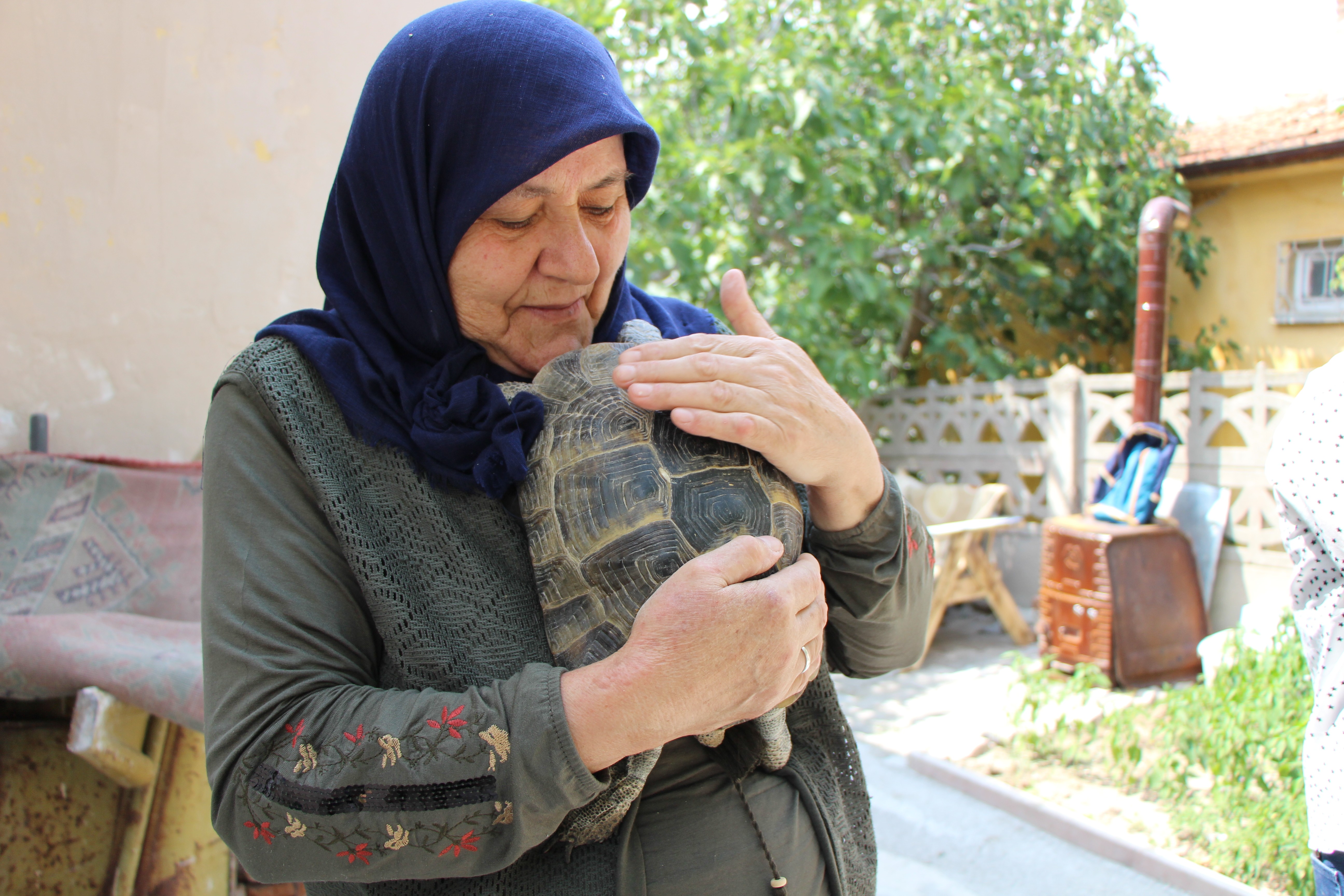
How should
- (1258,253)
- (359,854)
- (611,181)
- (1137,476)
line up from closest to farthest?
(359,854), (611,181), (1137,476), (1258,253)

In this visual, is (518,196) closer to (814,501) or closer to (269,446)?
(269,446)

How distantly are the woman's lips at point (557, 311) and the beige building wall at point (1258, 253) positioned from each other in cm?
861

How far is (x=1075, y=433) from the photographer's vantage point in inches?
288

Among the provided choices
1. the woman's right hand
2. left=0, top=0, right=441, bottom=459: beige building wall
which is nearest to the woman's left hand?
the woman's right hand

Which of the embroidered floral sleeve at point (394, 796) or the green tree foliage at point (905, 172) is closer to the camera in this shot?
the embroidered floral sleeve at point (394, 796)

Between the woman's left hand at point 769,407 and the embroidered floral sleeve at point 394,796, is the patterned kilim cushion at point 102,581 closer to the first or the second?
the embroidered floral sleeve at point 394,796

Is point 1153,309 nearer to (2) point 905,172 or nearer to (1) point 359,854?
(2) point 905,172

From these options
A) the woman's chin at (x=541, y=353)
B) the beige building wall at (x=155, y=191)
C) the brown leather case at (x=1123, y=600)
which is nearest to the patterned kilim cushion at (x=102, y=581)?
the beige building wall at (x=155, y=191)

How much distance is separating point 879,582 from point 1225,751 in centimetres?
289

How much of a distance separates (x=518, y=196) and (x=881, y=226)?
8376mm

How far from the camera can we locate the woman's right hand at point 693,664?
1111 millimetres

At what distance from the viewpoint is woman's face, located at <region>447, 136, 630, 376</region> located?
4.58ft

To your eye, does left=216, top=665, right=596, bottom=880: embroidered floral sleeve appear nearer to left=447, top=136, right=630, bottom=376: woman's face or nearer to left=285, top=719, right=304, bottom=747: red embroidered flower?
left=285, top=719, right=304, bottom=747: red embroidered flower

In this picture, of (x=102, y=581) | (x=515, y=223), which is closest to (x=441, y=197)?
(x=515, y=223)
